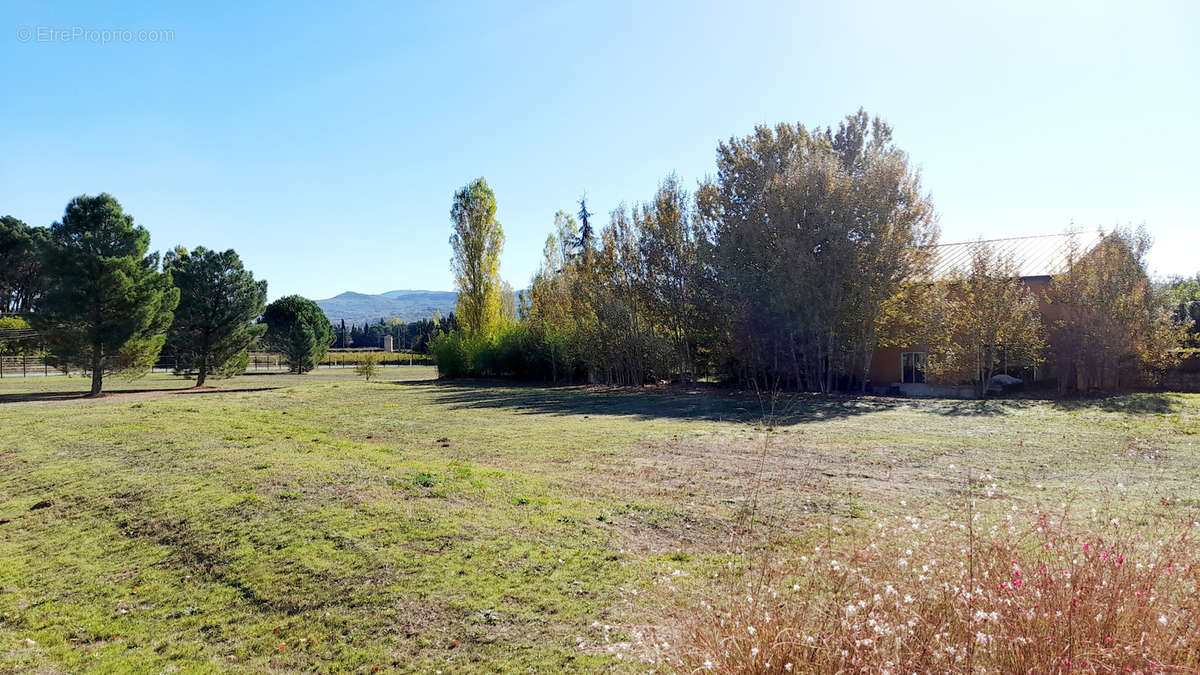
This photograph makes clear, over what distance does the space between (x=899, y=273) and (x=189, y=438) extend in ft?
73.3

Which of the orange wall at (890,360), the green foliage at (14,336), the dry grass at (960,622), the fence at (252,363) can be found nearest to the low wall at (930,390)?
the orange wall at (890,360)

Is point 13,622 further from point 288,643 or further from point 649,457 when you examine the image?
point 649,457

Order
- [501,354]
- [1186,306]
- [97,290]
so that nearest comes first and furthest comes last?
[97,290], [1186,306], [501,354]

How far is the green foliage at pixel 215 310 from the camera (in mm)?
30766

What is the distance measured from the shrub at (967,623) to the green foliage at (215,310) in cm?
3395

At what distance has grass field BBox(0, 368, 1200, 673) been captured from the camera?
402 centimetres

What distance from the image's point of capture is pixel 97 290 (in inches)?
951

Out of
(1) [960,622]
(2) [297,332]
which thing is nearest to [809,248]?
(1) [960,622]

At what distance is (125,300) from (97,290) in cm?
94

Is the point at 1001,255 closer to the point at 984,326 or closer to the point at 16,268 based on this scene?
the point at 984,326

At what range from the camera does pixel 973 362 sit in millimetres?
22438

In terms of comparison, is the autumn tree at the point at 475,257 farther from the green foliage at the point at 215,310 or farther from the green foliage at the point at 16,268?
the green foliage at the point at 16,268

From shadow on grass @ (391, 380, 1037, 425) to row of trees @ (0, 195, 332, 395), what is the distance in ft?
40.2

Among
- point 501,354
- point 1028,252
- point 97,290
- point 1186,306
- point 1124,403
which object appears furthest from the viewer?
point 501,354
